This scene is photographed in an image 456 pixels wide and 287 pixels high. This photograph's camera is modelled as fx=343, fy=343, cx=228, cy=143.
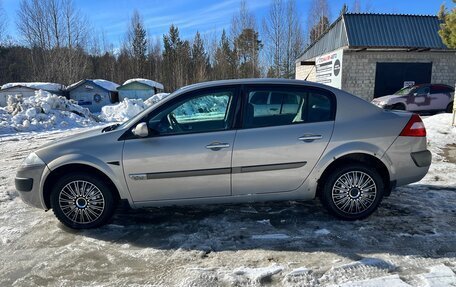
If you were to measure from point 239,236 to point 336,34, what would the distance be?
18.5 meters

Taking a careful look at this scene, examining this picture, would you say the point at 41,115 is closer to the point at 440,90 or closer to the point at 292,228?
the point at 292,228

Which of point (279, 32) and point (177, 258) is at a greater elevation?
point (279, 32)

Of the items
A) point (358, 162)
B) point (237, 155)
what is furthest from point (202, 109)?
point (358, 162)

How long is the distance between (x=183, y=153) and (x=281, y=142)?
3.64ft

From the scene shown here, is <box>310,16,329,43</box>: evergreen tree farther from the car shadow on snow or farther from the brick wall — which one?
the car shadow on snow

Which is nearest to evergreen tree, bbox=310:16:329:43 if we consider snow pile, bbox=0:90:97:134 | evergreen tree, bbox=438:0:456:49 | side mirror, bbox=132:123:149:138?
snow pile, bbox=0:90:97:134

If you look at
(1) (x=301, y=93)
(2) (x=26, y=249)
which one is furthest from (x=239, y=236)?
(2) (x=26, y=249)

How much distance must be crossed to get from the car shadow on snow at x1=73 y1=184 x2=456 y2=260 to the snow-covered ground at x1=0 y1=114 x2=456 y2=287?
12mm

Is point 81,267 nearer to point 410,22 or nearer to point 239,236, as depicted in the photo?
point 239,236

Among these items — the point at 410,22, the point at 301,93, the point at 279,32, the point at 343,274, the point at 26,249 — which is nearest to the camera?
the point at 343,274

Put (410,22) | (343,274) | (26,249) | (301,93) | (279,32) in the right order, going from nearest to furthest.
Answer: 1. (343,274)
2. (26,249)
3. (301,93)
4. (410,22)
5. (279,32)

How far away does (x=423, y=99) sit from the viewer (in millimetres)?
15422

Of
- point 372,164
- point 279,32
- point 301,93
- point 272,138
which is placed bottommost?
point 372,164

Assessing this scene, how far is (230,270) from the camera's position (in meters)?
3.16
